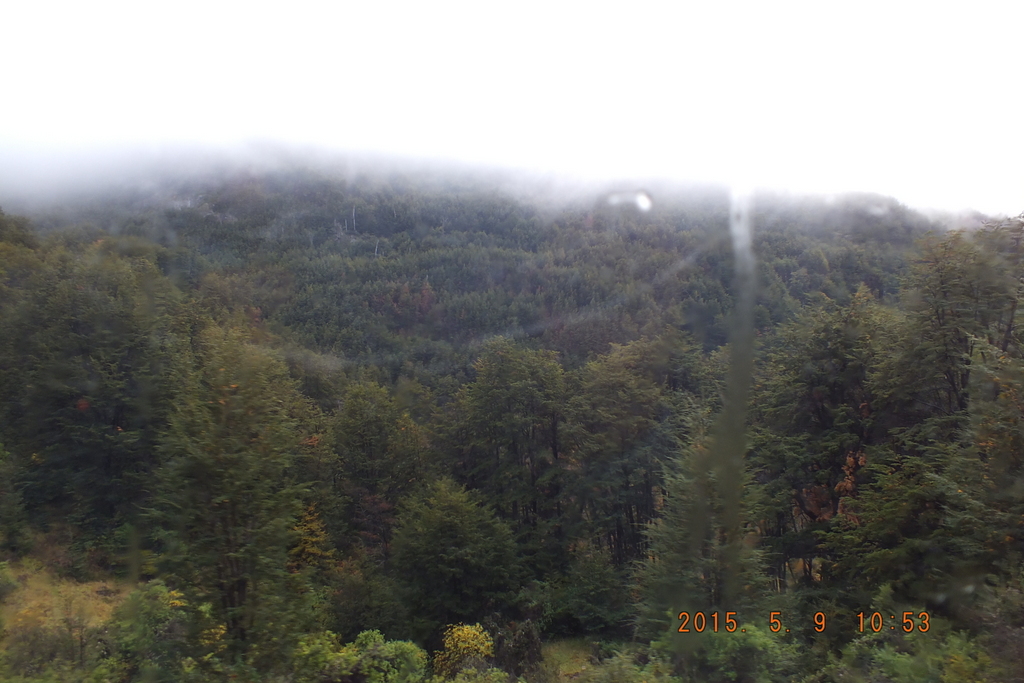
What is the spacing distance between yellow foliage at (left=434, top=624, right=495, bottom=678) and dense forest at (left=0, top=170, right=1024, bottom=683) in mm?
137

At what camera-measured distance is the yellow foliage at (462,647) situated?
54.3 ft

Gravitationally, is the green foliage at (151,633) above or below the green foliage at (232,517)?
below

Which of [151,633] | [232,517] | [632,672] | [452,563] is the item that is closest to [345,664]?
[151,633]

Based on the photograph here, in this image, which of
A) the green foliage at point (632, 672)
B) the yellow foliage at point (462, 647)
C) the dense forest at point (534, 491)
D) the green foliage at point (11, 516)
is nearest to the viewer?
the dense forest at point (534, 491)

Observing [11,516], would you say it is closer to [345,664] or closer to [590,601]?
[345,664]

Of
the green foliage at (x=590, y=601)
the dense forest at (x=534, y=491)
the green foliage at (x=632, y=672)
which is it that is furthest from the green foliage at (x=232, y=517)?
the green foliage at (x=590, y=601)

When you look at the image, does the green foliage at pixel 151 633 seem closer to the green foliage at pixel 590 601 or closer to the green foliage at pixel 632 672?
the green foliage at pixel 632 672

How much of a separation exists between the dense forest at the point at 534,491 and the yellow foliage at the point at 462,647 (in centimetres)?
14

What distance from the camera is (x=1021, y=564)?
26.8 feet

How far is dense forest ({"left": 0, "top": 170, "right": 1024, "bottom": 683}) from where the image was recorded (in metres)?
7.16

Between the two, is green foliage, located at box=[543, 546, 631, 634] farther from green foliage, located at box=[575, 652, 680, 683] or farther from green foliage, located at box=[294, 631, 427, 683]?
green foliage, located at box=[575, 652, 680, 683]

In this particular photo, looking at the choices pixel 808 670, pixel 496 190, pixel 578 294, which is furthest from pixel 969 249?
pixel 496 190

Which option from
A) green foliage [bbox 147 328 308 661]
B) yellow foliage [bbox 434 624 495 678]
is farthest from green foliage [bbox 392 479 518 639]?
green foliage [bbox 147 328 308 661]

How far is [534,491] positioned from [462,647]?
1114 cm
